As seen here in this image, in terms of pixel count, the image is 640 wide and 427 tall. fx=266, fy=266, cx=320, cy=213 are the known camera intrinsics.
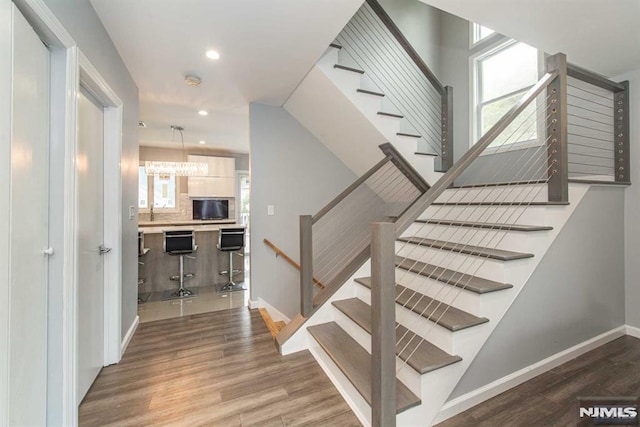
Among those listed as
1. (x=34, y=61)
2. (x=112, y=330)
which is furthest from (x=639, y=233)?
(x=112, y=330)

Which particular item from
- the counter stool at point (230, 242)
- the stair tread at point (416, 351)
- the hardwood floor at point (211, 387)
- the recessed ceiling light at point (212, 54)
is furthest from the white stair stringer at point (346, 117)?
the hardwood floor at point (211, 387)

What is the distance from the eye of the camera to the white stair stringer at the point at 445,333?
1507 millimetres

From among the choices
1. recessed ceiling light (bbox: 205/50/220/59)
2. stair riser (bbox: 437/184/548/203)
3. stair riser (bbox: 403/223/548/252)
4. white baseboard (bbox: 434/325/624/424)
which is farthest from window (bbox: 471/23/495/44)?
white baseboard (bbox: 434/325/624/424)

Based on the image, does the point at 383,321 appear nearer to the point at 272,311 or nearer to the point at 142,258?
the point at 272,311

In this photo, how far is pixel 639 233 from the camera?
239 cm

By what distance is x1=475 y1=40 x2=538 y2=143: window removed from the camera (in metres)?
2.99

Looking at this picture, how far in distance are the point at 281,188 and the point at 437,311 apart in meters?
2.40

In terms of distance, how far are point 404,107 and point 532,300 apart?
2.79 m

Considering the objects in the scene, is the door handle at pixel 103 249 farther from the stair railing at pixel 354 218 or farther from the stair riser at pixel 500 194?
the stair riser at pixel 500 194

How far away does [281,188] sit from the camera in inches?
139

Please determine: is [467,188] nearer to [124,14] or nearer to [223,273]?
[124,14]

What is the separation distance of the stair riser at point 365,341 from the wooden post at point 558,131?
1636 millimetres

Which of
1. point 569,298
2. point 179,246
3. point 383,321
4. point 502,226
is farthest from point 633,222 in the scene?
point 179,246

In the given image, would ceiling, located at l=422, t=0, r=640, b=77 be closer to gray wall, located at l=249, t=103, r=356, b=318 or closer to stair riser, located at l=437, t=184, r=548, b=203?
stair riser, located at l=437, t=184, r=548, b=203
